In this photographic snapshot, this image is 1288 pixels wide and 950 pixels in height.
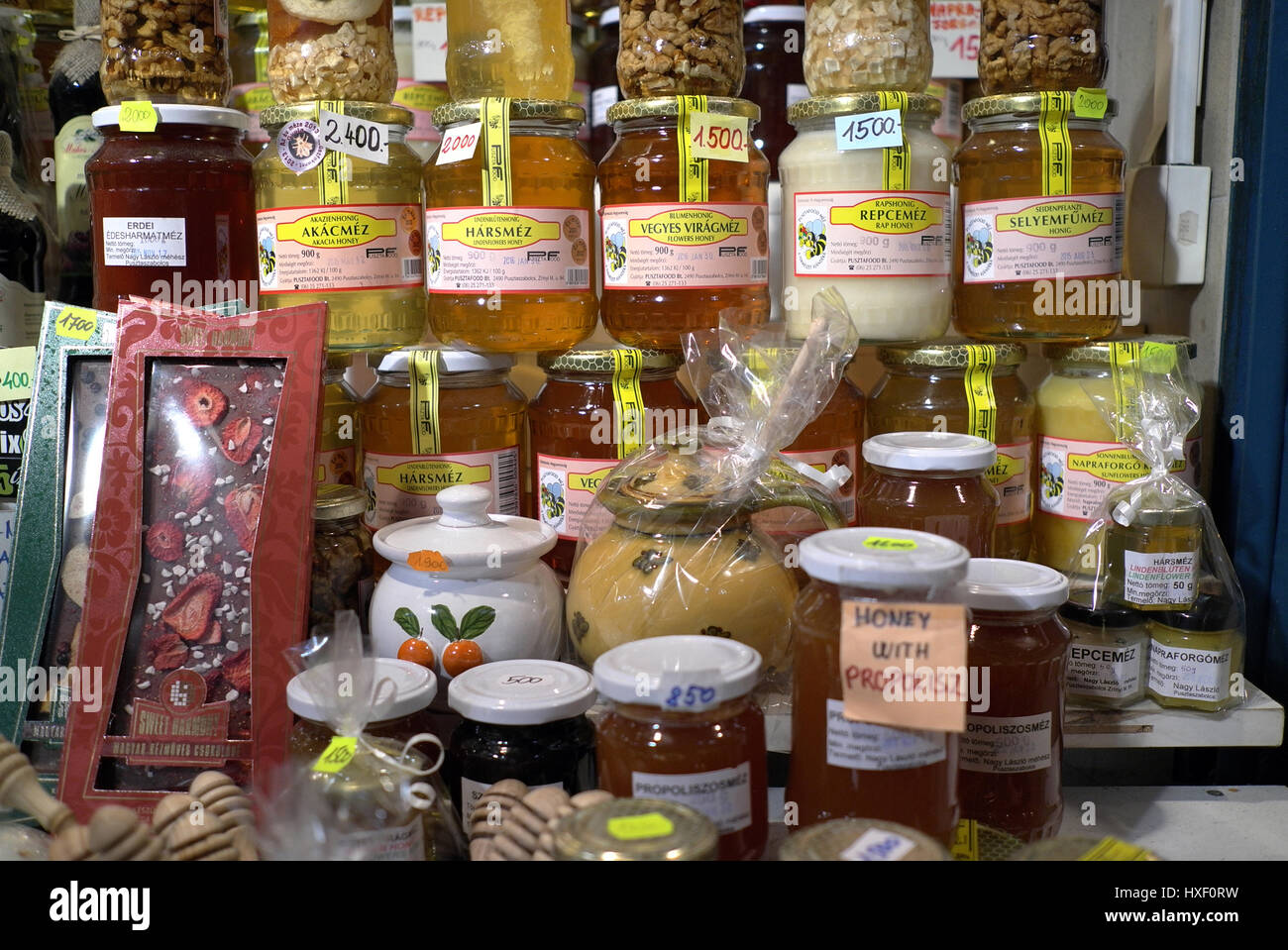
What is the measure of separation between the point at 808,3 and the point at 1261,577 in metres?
0.97

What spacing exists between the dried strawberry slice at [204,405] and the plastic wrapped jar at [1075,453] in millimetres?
1033

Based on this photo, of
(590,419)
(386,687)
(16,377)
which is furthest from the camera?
(590,419)

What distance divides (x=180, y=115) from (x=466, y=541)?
683mm

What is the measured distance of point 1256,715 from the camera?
52.2 inches

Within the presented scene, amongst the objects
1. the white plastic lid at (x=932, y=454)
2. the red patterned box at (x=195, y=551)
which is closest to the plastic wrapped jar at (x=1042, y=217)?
the white plastic lid at (x=932, y=454)

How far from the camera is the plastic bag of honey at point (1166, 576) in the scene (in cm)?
132

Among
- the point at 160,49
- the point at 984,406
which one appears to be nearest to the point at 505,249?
the point at 160,49

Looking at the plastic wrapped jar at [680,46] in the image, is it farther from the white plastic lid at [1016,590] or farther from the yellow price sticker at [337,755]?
the yellow price sticker at [337,755]

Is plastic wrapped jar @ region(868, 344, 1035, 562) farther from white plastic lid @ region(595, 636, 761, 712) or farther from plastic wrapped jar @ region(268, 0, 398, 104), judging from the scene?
plastic wrapped jar @ region(268, 0, 398, 104)

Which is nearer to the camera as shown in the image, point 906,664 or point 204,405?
point 906,664

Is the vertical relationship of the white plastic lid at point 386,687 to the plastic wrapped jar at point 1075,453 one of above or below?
below

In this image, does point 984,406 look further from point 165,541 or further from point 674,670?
point 165,541

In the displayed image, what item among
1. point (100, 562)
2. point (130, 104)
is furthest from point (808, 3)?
point (100, 562)

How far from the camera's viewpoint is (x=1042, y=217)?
1465 millimetres
